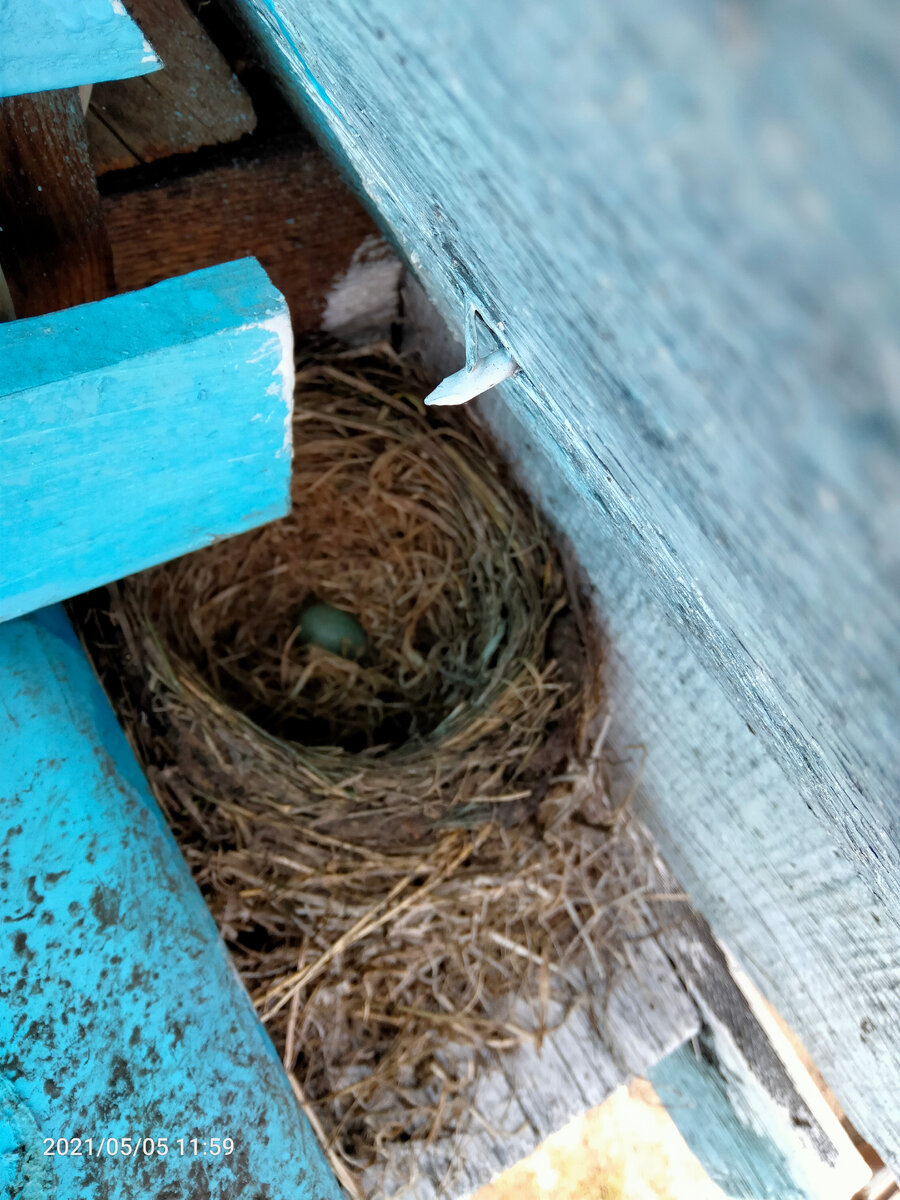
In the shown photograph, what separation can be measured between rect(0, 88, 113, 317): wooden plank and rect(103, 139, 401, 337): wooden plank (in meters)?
0.09

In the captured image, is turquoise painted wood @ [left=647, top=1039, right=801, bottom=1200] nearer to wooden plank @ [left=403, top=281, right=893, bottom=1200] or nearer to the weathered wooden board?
wooden plank @ [left=403, top=281, right=893, bottom=1200]

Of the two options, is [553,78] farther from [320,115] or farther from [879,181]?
[320,115]

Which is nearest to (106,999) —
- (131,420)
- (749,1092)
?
A: (131,420)

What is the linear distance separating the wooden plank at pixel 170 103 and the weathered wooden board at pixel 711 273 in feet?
1.49

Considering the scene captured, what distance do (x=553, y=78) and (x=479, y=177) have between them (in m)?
0.12

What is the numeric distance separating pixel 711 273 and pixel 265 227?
1.14 m

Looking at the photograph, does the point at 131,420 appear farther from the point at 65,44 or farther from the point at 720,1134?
the point at 720,1134

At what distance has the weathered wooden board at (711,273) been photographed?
0.18 m

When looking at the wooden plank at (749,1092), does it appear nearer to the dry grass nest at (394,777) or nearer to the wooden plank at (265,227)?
the dry grass nest at (394,777)

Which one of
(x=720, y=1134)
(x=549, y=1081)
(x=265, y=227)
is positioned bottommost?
(x=720, y=1134)

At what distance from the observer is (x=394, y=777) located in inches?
52.1

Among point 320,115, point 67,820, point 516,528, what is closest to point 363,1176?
point 67,820
